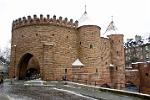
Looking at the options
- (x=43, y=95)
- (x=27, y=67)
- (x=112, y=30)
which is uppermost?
(x=112, y=30)

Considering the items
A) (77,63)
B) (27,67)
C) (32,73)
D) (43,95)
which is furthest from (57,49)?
(43,95)

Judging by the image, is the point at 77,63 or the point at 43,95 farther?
the point at 77,63

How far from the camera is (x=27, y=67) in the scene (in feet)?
121

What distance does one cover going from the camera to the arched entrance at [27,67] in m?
33.8

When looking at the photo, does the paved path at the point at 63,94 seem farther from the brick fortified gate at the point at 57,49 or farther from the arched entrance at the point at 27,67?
the arched entrance at the point at 27,67

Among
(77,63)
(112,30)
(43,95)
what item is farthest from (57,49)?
(43,95)

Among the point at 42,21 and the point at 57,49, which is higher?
the point at 42,21

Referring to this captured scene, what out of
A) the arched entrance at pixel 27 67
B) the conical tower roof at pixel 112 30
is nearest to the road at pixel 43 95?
the arched entrance at pixel 27 67

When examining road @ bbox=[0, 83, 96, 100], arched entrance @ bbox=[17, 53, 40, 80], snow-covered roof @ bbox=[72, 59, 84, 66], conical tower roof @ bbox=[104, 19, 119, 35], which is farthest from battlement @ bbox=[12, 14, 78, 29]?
road @ bbox=[0, 83, 96, 100]

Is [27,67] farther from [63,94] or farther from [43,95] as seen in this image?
[43,95]

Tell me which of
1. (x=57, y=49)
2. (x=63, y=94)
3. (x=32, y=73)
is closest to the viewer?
(x=63, y=94)

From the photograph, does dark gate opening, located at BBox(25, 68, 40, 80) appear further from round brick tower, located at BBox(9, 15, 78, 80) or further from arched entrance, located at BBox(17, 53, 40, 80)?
round brick tower, located at BBox(9, 15, 78, 80)

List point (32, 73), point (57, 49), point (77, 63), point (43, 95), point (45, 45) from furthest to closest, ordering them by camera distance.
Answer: point (32, 73) → point (77, 63) → point (57, 49) → point (45, 45) → point (43, 95)

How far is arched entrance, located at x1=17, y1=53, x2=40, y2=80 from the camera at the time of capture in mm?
33781
